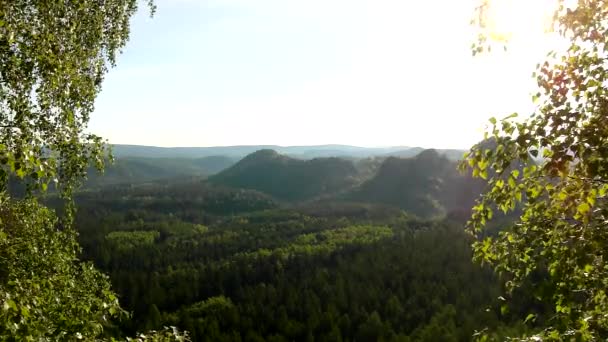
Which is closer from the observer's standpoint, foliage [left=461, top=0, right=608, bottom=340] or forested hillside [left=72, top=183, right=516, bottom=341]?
foliage [left=461, top=0, right=608, bottom=340]

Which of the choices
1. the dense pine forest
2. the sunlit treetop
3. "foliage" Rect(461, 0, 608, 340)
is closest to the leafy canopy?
the sunlit treetop

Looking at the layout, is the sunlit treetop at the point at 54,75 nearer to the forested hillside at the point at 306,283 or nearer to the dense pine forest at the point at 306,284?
the dense pine forest at the point at 306,284

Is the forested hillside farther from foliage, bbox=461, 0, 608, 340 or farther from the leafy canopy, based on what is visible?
foliage, bbox=461, 0, 608, 340

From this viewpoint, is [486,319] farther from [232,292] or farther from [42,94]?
[42,94]

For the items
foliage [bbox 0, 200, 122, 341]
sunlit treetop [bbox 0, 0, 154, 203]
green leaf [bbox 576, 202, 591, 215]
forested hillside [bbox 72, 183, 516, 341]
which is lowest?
forested hillside [bbox 72, 183, 516, 341]

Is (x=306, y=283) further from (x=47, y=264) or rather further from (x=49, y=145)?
(x=49, y=145)

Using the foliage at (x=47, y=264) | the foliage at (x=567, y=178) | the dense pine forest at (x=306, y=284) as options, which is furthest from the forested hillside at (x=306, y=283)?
the foliage at (x=567, y=178)

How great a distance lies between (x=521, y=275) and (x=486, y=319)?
156 ft

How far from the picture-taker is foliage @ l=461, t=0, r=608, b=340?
291 inches

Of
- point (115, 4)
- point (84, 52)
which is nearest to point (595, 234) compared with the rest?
point (84, 52)

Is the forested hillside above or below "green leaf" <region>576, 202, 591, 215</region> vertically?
below

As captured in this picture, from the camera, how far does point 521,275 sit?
31.0 ft

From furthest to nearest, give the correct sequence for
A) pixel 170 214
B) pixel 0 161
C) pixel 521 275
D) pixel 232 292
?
1. pixel 170 214
2. pixel 232 292
3. pixel 521 275
4. pixel 0 161

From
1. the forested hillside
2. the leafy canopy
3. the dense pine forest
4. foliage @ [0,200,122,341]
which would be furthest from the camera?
the forested hillside
